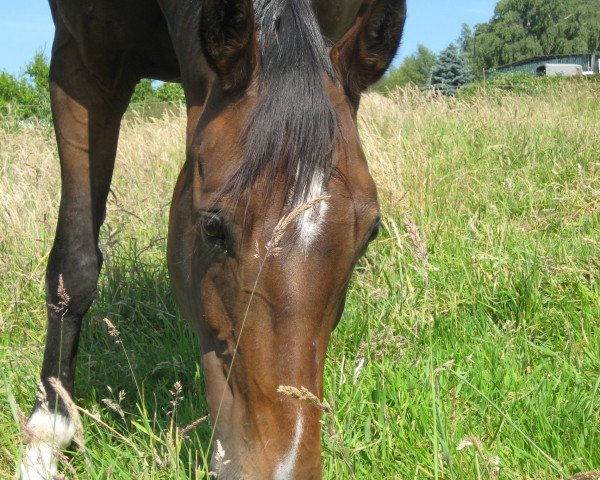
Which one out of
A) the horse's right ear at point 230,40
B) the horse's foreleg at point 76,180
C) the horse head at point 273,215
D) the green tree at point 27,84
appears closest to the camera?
the horse head at point 273,215

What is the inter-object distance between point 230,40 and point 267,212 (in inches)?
24.0

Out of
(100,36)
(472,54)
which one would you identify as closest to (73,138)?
(100,36)

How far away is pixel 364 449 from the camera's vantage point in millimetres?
2094

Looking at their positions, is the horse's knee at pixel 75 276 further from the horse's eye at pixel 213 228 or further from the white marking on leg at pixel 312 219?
the white marking on leg at pixel 312 219

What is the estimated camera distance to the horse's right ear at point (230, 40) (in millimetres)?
1856

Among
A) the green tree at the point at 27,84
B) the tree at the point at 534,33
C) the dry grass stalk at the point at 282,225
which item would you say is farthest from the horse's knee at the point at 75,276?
the tree at the point at 534,33

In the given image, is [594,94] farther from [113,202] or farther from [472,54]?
[472,54]

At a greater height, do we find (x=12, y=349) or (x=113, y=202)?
(x=113, y=202)

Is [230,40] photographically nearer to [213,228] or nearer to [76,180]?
[213,228]

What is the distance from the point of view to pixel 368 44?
2049mm

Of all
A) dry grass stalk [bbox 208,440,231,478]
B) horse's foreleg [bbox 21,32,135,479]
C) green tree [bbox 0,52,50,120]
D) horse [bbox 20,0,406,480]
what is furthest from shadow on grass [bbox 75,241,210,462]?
green tree [bbox 0,52,50,120]

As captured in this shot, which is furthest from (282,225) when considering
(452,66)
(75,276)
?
(452,66)

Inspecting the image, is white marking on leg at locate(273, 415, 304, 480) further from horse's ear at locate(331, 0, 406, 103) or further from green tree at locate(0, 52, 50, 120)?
green tree at locate(0, 52, 50, 120)

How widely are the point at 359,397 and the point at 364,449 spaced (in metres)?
0.39
